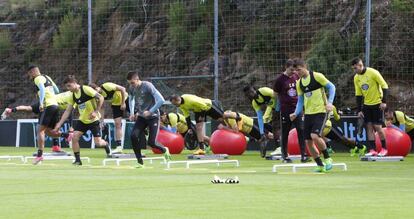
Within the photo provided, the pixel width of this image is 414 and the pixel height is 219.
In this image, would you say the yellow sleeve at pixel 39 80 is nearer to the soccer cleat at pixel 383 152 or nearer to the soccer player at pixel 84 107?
the soccer player at pixel 84 107

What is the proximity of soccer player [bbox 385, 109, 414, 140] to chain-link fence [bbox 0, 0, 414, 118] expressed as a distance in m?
3.38

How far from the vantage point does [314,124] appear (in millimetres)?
18719

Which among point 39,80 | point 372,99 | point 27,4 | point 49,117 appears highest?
point 27,4

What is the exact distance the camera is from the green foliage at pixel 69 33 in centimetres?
3858

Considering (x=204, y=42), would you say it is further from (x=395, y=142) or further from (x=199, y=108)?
(x=395, y=142)

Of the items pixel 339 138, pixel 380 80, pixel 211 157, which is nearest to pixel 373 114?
pixel 380 80

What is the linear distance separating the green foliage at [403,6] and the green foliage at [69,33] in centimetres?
1211

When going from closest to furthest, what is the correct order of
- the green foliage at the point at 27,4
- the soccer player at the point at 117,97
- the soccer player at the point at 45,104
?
the soccer player at the point at 45,104 < the soccer player at the point at 117,97 < the green foliage at the point at 27,4

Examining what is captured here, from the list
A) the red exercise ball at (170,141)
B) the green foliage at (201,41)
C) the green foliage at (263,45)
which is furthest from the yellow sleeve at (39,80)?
the green foliage at (263,45)

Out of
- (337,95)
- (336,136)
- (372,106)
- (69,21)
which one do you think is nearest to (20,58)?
(69,21)

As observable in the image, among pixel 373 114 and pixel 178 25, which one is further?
pixel 178 25

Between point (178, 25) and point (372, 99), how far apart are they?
42.6 ft

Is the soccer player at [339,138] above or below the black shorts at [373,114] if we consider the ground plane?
below

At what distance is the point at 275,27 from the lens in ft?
110
